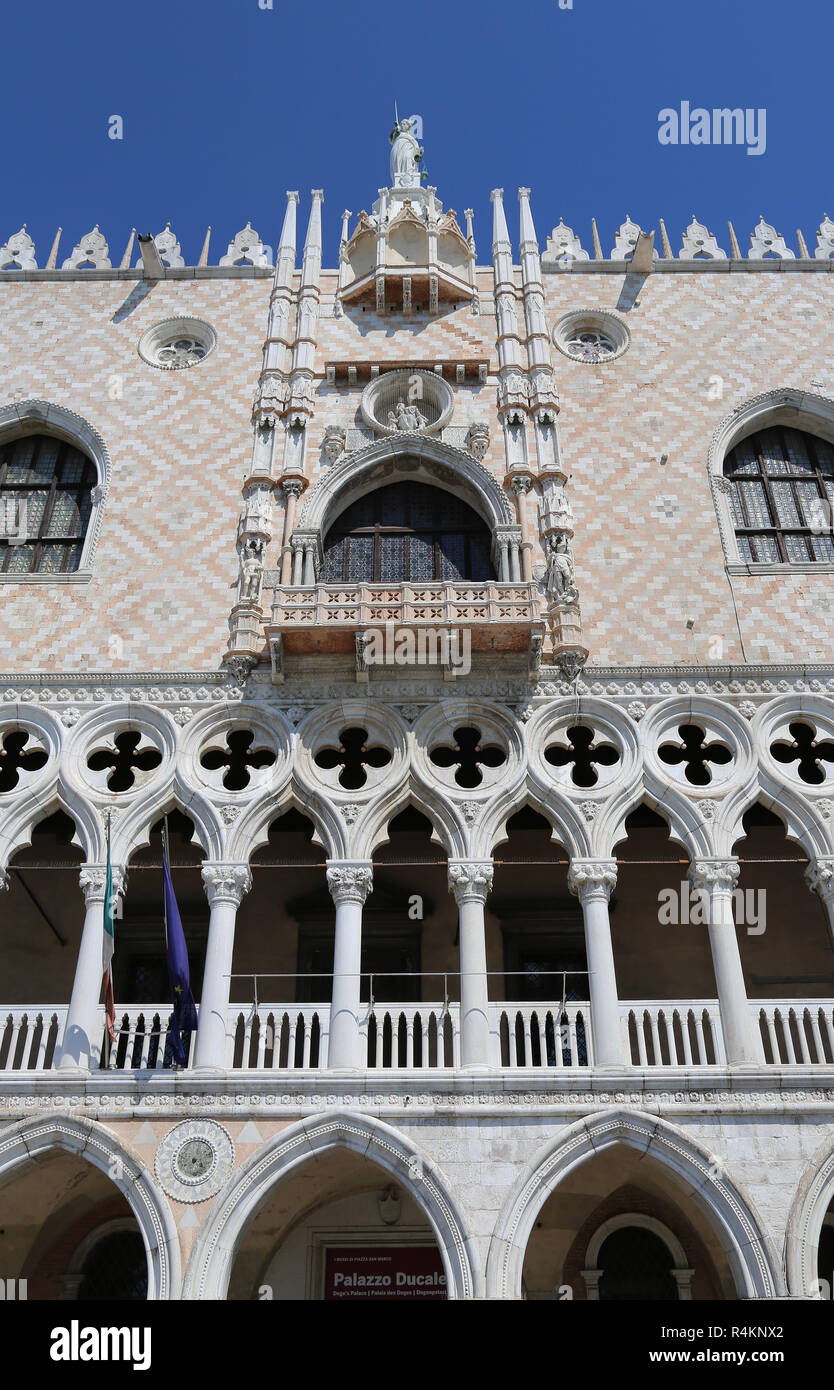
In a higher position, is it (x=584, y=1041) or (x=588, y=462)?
(x=588, y=462)

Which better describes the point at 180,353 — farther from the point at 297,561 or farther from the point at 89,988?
the point at 89,988

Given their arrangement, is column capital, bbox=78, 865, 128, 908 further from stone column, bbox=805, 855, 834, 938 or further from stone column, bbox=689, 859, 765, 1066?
stone column, bbox=805, 855, 834, 938

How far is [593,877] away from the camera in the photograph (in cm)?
1305

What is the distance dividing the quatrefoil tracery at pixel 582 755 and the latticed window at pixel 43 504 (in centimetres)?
727

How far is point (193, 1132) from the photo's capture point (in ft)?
38.4

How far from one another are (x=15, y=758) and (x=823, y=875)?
9.61 m

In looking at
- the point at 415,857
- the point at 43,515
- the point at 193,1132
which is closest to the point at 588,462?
the point at 415,857

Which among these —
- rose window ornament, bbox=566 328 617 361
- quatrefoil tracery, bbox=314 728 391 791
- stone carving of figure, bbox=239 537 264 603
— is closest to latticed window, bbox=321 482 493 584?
stone carving of figure, bbox=239 537 264 603

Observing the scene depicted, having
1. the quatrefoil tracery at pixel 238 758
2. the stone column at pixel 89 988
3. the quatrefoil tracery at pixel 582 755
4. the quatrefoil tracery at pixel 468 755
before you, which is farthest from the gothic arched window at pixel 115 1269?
the quatrefoil tracery at pixel 582 755

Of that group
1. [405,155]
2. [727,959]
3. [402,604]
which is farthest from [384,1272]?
[405,155]

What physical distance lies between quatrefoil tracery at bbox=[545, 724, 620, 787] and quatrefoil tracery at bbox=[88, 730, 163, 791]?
4.82 metres

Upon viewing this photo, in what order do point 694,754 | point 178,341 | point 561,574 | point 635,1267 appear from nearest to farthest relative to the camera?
point 635,1267 → point 694,754 → point 561,574 → point 178,341
